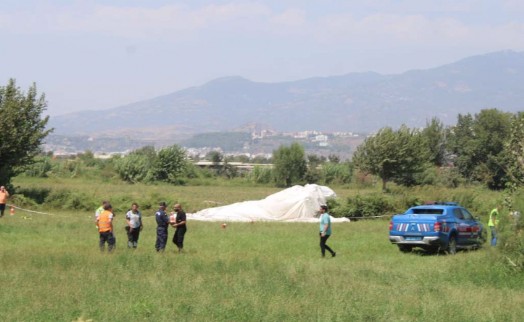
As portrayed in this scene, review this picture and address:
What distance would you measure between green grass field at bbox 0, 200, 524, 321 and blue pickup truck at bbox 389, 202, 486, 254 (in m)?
0.52

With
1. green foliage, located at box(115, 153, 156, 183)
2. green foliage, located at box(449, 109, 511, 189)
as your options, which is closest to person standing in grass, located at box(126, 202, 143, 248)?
green foliage, located at box(115, 153, 156, 183)

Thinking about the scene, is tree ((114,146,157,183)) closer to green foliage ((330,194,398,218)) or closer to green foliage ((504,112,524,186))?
green foliage ((330,194,398,218))

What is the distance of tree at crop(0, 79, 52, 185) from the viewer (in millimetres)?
41125

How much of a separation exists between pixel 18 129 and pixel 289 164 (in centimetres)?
4545

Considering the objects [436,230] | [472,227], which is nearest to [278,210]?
[472,227]

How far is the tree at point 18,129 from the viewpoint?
135 ft

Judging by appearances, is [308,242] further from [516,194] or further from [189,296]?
[189,296]

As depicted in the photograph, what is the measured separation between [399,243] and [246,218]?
14181 millimetres

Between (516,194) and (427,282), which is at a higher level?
(516,194)

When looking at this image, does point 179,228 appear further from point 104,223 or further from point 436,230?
point 436,230

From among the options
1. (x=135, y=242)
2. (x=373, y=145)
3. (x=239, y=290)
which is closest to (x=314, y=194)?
(x=135, y=242)

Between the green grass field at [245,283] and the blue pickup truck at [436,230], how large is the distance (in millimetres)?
523

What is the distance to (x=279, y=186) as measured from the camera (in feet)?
278

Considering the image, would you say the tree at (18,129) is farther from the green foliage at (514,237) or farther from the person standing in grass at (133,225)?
the green foliage at (514,237)
